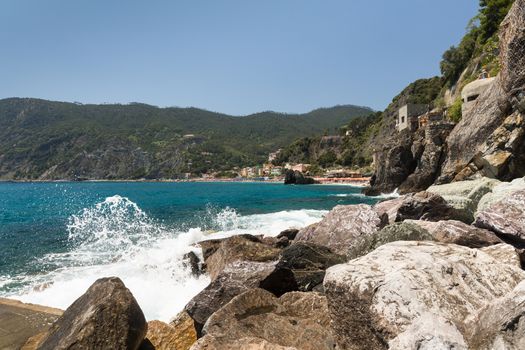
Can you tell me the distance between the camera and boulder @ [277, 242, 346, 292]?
7199 mm

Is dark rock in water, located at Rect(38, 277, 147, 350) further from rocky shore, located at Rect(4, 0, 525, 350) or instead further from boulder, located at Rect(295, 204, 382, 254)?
boulder, located at Rect(295, 204, 382, 254)

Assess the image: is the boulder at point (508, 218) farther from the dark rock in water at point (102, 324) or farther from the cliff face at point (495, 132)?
the cliff face at point (495, 132)

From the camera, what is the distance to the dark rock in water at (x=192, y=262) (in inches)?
466

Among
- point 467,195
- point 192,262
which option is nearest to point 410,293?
point 192,262

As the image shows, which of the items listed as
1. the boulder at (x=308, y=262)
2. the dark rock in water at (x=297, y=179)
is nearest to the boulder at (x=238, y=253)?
the boulder at (x=308, y=262)

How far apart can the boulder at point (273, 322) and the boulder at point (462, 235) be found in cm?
296

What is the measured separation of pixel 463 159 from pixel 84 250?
3013 centimetres

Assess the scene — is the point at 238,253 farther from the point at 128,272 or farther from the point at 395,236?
the point at 128,272

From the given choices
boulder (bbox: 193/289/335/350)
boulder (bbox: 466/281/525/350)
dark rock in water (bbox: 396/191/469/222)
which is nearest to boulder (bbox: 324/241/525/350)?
boulder (bbox: 466/281/525/350)

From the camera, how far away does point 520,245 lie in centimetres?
762

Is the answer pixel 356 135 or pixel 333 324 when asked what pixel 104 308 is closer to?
pixel 333 324

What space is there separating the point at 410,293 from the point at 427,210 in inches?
366

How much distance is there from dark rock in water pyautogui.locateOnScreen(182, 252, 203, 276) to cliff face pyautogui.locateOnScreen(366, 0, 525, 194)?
903 inches

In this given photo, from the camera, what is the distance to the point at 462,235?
765cm
